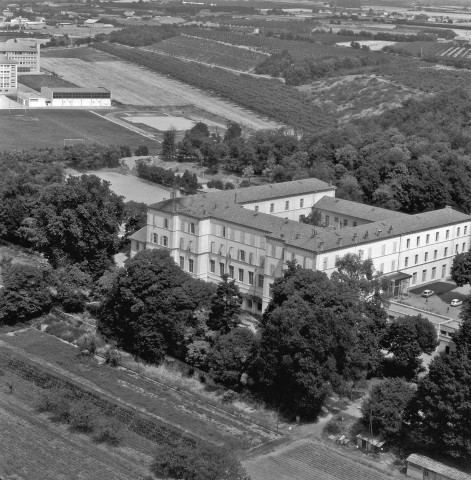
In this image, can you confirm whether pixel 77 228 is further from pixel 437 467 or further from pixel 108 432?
pixel 437 467

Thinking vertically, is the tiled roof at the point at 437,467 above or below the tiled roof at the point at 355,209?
below

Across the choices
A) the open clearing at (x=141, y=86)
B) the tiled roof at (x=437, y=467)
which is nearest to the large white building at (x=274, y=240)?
the tiled roof at (x=437, y=467)

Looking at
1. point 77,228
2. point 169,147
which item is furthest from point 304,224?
point 169,147

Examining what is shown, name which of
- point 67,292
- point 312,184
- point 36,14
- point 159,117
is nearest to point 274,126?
point 159,117

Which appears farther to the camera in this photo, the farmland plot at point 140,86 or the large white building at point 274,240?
the farmland plot at point 140,86

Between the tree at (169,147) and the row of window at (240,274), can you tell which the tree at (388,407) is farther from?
the tree at (169,147)
